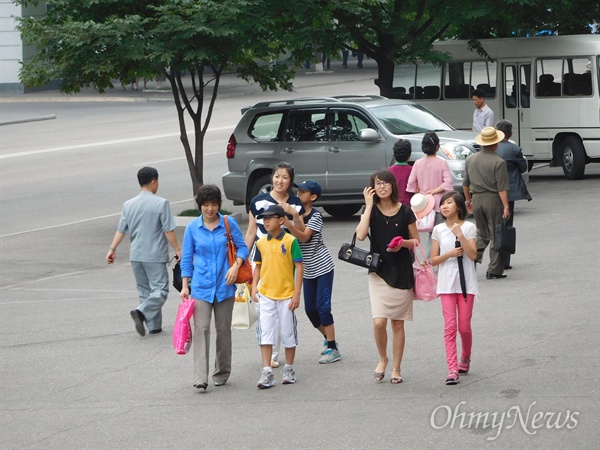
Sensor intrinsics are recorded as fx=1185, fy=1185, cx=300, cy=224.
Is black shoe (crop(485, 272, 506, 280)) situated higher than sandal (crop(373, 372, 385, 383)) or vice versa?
black shoe (crop(485, 272, 506, 280))

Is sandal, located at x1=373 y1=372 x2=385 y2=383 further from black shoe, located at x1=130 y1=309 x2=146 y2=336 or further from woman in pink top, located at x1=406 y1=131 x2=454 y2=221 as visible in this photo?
woman in pink top, located at x1=406 y1=131 x2=454 y2=221

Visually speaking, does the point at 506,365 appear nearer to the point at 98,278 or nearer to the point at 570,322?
the point at 570,322

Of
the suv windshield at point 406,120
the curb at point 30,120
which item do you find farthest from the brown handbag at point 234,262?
the curb at point 30,120

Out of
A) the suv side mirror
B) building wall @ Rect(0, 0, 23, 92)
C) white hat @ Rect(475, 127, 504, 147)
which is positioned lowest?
the suv side mirror

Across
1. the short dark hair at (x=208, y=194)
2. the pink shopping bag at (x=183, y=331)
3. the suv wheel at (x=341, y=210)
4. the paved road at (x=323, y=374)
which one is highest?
the short dark hair at (x=208, y=194)

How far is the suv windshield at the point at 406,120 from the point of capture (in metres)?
19.3

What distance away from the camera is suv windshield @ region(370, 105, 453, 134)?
1931 cm

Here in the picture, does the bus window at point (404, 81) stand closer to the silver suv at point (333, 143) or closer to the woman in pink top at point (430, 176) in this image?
the silver suv at point (333, 143)

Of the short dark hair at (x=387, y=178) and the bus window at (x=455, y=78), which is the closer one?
the short dark hair at (x=387, y=178)

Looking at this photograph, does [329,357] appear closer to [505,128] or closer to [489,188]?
[489,188]

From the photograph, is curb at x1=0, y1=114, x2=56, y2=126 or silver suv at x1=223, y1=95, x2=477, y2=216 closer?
silver suv at x1=223, y1=95, x2=477, y2=216

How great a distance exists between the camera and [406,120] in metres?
19.6

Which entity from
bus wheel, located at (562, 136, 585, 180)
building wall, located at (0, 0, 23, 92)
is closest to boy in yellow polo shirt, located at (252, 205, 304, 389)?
bus wheel, located at (562, 136, 585, 180)

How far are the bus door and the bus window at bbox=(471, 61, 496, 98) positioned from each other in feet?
0.99
